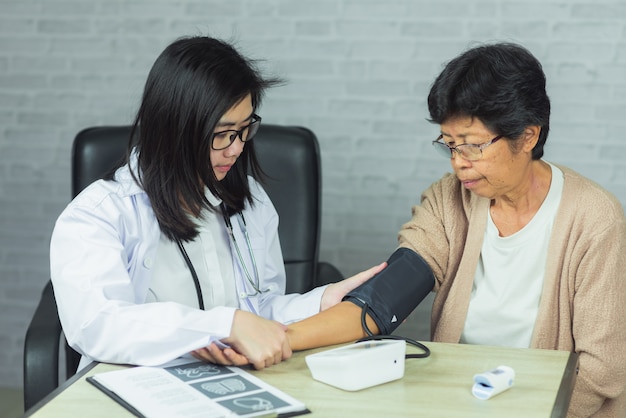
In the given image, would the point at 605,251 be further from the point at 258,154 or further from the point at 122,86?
the point at 122,86

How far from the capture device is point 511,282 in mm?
1945

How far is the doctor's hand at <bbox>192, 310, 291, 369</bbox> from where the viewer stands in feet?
5.11

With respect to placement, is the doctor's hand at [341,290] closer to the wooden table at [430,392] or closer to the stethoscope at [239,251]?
the stethoscope at [239,251]

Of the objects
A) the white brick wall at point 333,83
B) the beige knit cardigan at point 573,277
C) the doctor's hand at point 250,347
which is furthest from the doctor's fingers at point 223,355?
the white brick wall at point 333,83

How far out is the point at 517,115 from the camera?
180cm

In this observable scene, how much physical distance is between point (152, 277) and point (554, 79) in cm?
157

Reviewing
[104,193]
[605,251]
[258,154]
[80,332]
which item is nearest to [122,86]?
[258,154]

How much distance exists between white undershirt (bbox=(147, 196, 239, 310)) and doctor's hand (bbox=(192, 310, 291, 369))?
0.29 meters

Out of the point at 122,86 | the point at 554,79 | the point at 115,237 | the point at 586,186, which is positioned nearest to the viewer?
the point at 115,237

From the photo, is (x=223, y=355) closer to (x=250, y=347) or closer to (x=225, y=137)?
(x=250, y=347)

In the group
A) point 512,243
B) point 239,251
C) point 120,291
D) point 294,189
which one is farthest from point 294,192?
point 120,291

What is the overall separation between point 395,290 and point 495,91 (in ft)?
1.53

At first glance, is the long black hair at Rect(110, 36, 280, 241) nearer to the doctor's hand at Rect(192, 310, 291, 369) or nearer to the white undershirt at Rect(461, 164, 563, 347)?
the doctor's hand at Rect(192, 310, 291, 369)

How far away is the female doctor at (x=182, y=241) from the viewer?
5.19 feet
